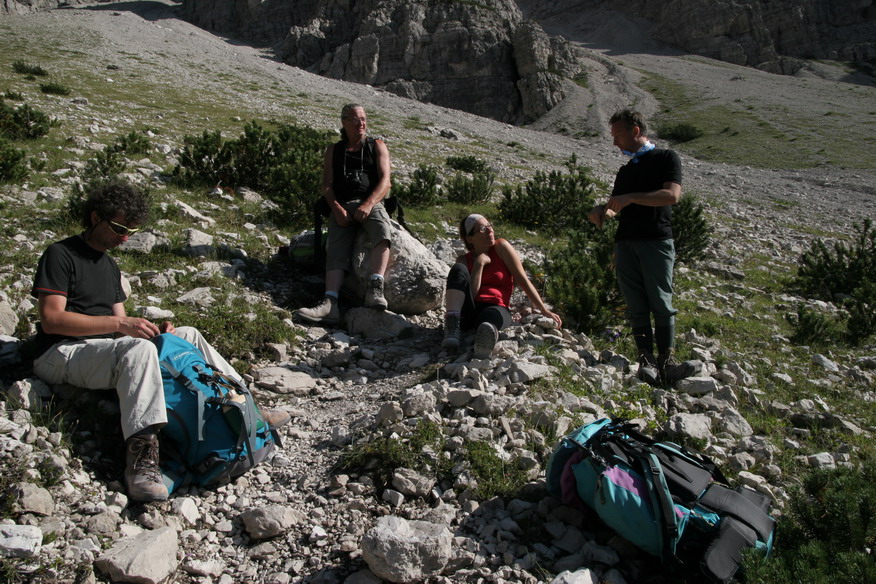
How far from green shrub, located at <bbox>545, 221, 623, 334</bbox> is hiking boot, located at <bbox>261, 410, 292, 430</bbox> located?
11.0 ft

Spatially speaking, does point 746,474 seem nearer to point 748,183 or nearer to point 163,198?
point 163,198

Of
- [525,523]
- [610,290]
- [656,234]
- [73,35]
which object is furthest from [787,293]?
[73,35]

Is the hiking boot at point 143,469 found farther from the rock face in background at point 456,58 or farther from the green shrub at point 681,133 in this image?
the rock face in background at point 456,58

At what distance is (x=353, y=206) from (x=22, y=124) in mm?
8136

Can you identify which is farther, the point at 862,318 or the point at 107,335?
the point at 862,318

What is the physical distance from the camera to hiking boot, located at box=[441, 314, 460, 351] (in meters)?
5.41

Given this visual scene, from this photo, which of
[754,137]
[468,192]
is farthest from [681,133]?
[468,192]

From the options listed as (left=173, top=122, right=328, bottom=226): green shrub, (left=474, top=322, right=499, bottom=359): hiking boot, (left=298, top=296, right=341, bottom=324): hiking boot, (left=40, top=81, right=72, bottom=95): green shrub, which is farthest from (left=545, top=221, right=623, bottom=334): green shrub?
(left=40, top=81, right=72, bottom=95): green shrub

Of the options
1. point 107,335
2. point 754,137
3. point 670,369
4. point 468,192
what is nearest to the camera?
point 107,335

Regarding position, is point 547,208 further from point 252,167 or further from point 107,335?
point 107,335

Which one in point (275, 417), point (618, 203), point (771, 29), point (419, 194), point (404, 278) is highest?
point (771, 29)

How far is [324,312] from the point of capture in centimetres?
608

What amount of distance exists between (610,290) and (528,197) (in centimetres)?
519

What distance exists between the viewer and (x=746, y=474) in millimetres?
3598
